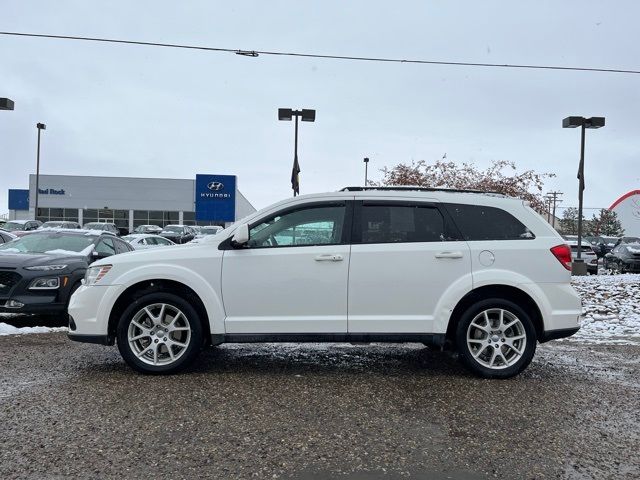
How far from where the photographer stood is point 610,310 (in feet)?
34.3

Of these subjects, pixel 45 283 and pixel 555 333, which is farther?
pixel 45 283

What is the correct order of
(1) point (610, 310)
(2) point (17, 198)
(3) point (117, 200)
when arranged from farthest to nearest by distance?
(2) point (17, 198) < (3) point (117, 200) < (1) point (610, 310)

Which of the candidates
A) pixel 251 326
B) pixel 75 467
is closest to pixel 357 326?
pixel 251 326

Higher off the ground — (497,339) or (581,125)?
(581,125)

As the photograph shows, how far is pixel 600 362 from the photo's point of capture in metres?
6.56

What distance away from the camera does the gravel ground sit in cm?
346

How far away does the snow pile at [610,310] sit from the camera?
8.50 m

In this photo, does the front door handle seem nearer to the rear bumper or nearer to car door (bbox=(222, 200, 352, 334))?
car door (bbox=(222, 200, 352, 334))

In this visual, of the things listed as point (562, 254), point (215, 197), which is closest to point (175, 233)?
point (215, 197)

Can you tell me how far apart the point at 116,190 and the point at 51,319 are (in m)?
53.8

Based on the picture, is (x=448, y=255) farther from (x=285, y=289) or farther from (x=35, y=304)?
(x=35, y=304)

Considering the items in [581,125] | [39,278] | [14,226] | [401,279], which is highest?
[581,125]

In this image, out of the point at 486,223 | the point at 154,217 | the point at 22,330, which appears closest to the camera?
the point at 486,223

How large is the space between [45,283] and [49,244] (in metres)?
1.70
